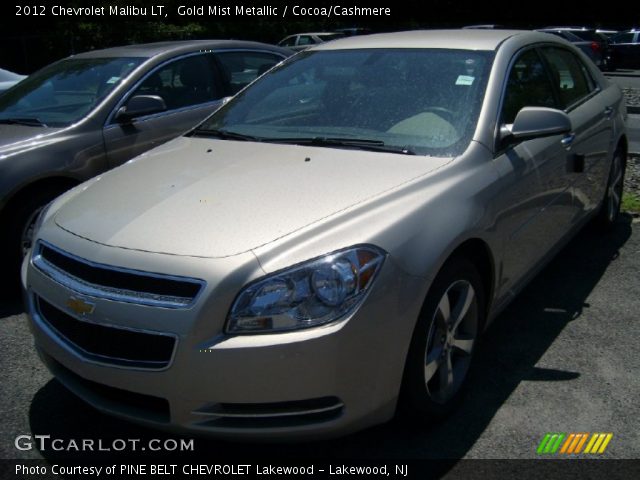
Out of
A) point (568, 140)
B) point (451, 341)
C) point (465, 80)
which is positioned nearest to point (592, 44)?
point (568, 140)

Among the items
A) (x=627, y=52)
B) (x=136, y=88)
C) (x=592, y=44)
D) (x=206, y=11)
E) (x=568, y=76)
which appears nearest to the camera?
(x=568, y=76)

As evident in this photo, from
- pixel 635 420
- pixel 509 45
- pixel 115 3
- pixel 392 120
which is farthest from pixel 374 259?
pixel 115 3

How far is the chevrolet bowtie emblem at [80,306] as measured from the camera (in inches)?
104

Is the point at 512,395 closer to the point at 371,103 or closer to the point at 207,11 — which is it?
the point at 371,103

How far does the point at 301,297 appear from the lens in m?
2.51

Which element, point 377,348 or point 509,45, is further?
point 509,45

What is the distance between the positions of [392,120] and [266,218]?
1089 mm

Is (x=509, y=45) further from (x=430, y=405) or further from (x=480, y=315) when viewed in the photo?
(x=430, y=405)

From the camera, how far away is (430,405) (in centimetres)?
296

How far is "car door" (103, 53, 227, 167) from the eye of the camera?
207 inches

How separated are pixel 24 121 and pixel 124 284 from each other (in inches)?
123

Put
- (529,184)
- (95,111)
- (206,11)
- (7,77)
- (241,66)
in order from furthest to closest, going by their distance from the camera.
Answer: (206,11) < (7,77) < (241,66) < (95,111) < (529,184)

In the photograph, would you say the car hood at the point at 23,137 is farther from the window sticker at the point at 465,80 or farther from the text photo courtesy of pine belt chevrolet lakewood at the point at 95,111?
the window sticker at the point at 465,80

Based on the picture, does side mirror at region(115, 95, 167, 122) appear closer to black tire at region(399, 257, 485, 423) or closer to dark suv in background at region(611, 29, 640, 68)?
black tire at region(399, 257, 485, 423)
